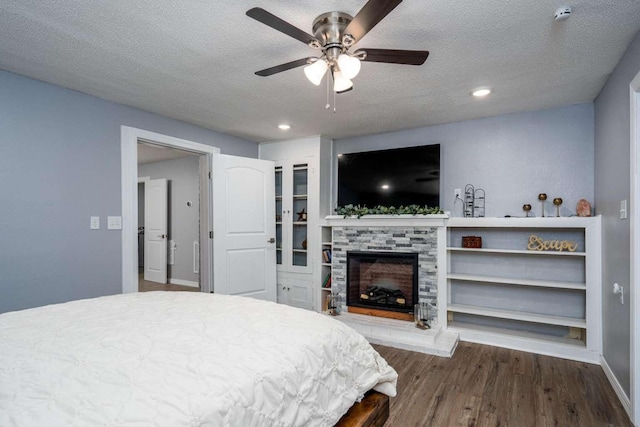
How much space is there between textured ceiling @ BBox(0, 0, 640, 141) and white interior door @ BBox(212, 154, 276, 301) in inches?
37.9

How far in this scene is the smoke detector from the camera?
179 cm

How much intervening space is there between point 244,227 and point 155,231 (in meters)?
3.14

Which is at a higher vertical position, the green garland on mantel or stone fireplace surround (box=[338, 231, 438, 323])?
the green garland on mantel

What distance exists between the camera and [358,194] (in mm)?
4320

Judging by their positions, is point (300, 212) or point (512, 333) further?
point (300, 212)

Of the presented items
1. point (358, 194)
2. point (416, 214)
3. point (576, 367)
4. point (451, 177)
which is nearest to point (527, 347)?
point (576, 367)

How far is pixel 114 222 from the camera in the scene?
10.3 feet

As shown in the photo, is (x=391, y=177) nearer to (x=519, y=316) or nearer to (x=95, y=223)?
(x=519, y=316)

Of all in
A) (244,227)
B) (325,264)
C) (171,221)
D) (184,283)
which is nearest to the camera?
(244,227)

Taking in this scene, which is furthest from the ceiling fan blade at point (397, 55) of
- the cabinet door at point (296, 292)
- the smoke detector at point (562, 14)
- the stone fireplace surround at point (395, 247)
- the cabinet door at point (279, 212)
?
the cabinet door at point (296, 292)

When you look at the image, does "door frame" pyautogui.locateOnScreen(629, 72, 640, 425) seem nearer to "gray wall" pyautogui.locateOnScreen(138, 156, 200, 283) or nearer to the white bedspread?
the white bedspread

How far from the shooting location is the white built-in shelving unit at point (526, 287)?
3012 mm

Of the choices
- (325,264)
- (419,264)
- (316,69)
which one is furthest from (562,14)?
(325,264)

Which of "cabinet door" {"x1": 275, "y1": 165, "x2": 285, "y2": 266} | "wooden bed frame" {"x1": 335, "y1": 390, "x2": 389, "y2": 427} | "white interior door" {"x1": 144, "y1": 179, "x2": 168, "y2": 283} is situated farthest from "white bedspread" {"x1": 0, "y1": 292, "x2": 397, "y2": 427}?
"white interior door" {"x1": 144, "y1": 179, "x2": 168, "y2": 283}
